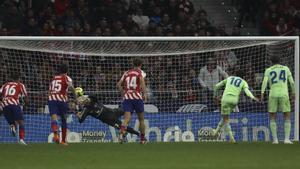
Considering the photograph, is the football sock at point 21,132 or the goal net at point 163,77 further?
the goal net at point 163,77

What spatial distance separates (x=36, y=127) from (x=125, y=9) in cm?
643

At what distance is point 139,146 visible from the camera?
18.5 m

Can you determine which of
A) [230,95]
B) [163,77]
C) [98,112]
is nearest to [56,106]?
[98,112]

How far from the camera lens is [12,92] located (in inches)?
822

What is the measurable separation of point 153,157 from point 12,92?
6.95 m

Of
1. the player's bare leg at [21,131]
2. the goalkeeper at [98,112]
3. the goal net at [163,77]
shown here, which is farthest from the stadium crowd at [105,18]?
the player's bare leg at [21,131]

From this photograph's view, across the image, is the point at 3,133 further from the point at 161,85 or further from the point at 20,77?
the point at 161,85

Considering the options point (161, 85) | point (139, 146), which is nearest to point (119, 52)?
point (161, 85)

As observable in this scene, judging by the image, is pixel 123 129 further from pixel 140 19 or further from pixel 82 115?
pixel 140 19

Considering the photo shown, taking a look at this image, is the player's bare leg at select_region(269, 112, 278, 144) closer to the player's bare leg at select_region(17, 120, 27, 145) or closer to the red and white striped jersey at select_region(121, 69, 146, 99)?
the red and white striped jersey at select_region(121, 69, 146, 99)

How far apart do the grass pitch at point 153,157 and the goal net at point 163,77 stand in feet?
12.1

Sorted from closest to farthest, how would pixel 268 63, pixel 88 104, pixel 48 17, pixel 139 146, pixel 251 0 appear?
pixel 139 146 < pixel 88 104 < pixel 268 63 < pixel 48 17 < pixel 251 0

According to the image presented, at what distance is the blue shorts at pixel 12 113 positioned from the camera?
2083 centimetres

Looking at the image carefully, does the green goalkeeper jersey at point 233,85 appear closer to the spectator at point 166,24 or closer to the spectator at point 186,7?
the spectator at point 166,24
